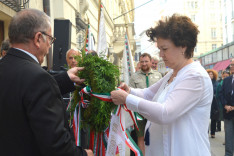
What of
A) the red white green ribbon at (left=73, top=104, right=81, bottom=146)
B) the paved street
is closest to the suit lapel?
the red white green ribbon at (left=73, top=104, right=81, bottom=146)

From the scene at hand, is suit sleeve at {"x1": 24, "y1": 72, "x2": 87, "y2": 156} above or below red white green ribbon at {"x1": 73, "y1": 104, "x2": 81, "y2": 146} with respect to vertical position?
above

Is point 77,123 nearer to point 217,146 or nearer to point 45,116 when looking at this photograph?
point 45,116

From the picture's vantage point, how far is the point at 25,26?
167cm

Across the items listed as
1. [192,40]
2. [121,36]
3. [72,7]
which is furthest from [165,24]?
[121,36]

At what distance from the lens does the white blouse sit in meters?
2.11

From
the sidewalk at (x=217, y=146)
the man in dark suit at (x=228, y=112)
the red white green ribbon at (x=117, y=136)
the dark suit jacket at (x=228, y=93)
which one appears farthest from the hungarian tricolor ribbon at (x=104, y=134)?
the dark suit jacket at (x=228, y=93)

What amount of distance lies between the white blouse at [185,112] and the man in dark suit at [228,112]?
3.32 m

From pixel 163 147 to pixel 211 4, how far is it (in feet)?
217

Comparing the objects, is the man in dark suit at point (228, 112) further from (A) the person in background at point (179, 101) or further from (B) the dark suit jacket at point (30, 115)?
(B) the dark suit jacket at point (30, 115)

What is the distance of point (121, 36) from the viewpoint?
18.9m

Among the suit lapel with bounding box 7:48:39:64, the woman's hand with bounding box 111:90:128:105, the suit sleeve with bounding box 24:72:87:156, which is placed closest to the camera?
the suit sleeve with bounding box 24:72:87:156

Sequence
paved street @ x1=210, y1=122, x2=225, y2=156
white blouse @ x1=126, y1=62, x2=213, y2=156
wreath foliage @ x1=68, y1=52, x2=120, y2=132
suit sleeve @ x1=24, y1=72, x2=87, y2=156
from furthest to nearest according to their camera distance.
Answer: paved street @ x1=210, y1=122, x2=225, y2=156 → wreath foliage @ x1=68, y1=52, x2=120, y2=132 → white blouse @ x1=126, y1=62, x2=213, y2=156 → suit sleeve @ x1=24, y1=72, x2=87, y2=156

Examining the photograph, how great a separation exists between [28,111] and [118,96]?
1.01m

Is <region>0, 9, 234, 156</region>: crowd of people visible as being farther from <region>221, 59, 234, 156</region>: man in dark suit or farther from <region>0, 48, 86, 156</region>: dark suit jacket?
<region>221, 59, 234, 156</region>: man in dark suit
